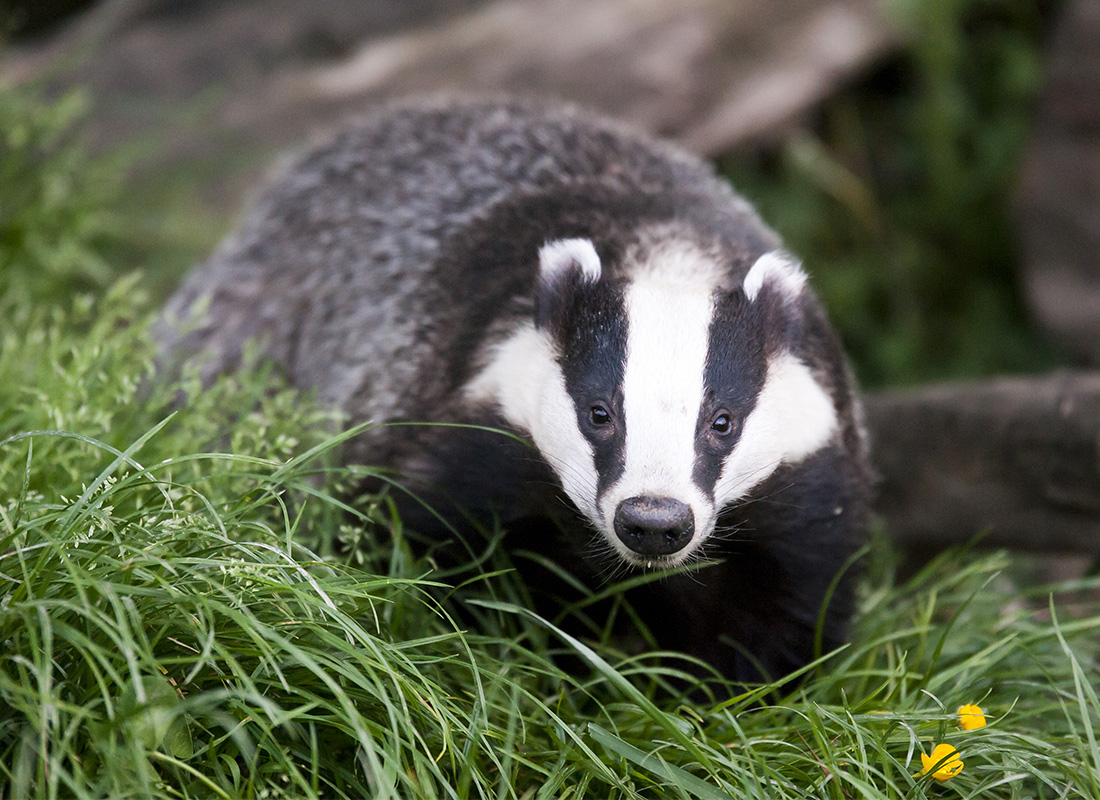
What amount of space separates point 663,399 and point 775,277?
53 centimetres

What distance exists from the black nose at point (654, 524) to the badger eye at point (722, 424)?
0.88 ft

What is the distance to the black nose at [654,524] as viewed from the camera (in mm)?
2414

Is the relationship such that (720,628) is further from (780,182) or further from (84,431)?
(780,182)

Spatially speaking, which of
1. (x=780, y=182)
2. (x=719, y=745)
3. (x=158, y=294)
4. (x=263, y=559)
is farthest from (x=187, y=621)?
(x=780, y=182)

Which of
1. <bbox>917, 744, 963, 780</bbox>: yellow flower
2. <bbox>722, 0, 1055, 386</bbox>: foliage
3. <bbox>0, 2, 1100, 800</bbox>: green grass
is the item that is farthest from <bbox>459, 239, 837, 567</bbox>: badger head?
<bbox>722, 0, 1055, 386</bbox>: foliage

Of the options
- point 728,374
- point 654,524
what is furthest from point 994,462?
point 654,524

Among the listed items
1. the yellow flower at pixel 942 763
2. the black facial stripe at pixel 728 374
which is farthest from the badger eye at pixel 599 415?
the yellow flower at pixel 942 763

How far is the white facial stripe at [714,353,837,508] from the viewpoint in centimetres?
269

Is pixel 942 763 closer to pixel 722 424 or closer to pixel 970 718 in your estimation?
pixel 970 718

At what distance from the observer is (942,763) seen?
230cm

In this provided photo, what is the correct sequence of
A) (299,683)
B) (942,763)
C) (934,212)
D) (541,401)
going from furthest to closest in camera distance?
1. (934,212)
2. (541,401)
3. (942,763)
4. (299,683)

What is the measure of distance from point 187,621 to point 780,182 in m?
5.31

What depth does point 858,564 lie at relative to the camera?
3.07 meters

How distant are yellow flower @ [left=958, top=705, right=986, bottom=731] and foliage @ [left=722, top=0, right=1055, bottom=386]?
12.8 ft
